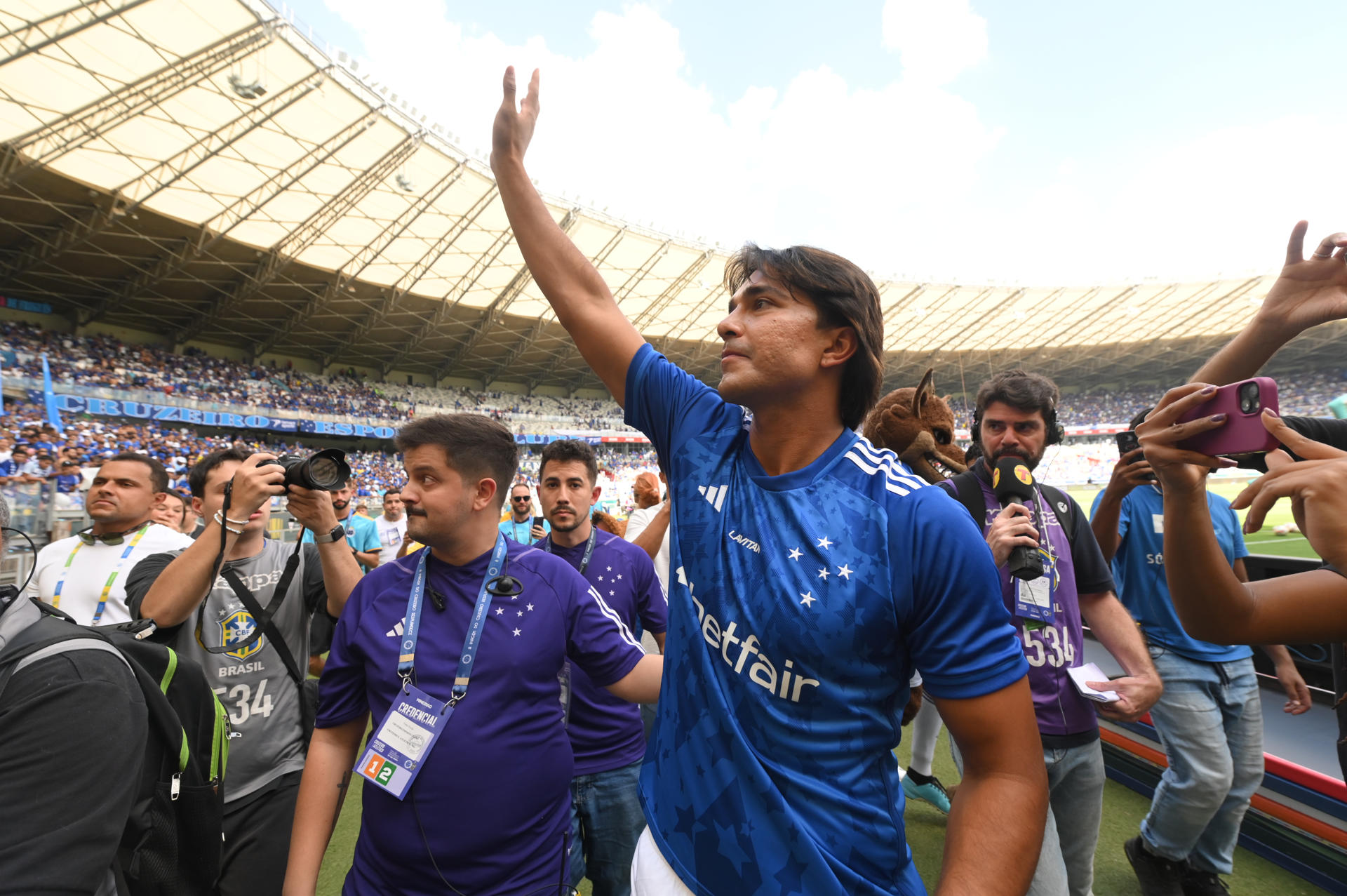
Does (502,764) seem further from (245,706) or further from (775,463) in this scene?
(245,706)

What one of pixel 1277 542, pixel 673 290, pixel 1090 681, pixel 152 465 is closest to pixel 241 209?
pixel 673 290

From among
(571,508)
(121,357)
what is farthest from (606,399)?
(571,508)

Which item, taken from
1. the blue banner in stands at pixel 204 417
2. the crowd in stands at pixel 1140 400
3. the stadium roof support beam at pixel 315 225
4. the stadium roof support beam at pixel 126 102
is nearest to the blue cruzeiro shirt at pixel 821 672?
the stadium roof support beam at pixel 126 102

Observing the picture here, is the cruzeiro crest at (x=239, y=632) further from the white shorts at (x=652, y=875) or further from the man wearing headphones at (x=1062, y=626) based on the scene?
the man wearing headphones at (x=1062, y=626)

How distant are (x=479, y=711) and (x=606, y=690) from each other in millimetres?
840

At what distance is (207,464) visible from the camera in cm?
266

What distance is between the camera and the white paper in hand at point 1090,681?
1.87 meters

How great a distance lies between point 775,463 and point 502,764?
1.09 m

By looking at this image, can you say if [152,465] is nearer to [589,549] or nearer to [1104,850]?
[589,549]

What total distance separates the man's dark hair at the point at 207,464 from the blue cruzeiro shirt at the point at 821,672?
2.54 meters

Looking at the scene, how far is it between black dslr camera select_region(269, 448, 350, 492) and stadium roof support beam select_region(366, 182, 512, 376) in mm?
18502

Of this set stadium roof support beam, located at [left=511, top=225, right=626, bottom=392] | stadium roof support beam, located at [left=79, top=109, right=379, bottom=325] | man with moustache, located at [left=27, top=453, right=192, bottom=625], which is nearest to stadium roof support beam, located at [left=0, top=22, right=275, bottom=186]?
stadium roof support beam, located at [left=79, top=109, right=379, bottom=325]

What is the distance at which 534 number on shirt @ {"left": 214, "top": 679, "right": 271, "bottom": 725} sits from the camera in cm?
218

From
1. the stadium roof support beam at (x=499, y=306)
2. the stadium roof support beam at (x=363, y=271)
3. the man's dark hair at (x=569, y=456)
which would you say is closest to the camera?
the man's dark hair at (x=569, y=456)
